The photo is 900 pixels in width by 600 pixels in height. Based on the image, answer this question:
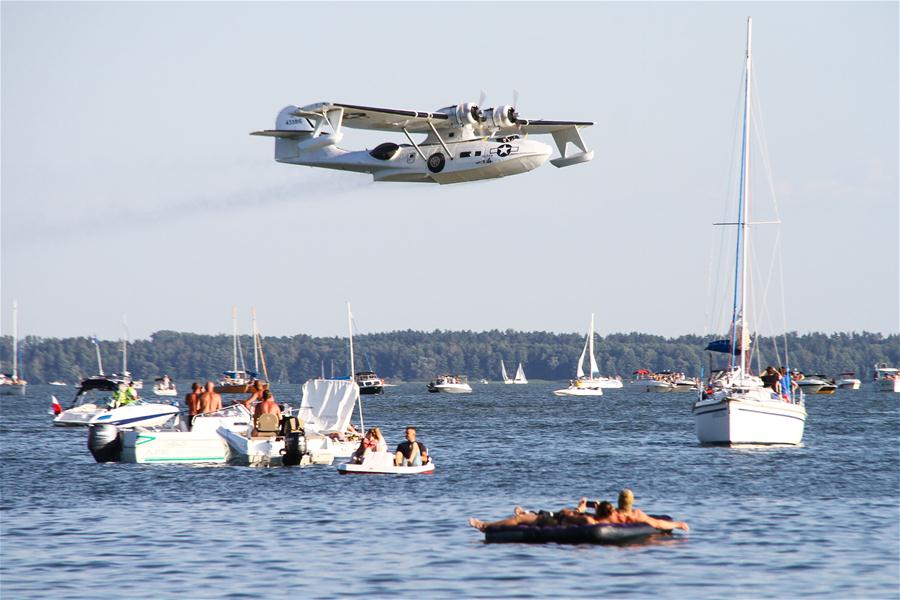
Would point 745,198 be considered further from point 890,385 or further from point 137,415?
point 890,385

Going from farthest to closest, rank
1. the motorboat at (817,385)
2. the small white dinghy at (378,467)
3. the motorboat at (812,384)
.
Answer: the motorboat at (817,385) < the motorboat at (812,384) < the small white dinghy at (378,467)

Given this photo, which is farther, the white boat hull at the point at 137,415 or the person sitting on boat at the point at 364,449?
the white boat hull at the point at 137,415

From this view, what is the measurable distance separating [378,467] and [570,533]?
37.9 ft

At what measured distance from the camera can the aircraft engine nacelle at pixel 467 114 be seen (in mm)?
39500

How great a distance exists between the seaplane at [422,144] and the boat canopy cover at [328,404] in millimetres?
Result: 7174

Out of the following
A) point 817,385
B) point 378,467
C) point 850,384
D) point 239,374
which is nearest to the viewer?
point 378,467

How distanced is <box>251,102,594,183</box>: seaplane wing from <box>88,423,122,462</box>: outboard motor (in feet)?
33.8

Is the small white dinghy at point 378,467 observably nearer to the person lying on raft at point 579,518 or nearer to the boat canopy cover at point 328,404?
the boat canopy cover at point 328,404

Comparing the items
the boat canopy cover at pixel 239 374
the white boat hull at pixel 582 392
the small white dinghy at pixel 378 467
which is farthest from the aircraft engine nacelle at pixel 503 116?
the white boat hull at pixel 582 392

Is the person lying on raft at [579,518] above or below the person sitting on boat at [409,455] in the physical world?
below

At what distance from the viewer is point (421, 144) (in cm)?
4025

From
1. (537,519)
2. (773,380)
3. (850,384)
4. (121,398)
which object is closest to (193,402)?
(121,398)

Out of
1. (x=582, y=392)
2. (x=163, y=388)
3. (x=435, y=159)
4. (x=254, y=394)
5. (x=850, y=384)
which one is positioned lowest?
(x=850, y=384)

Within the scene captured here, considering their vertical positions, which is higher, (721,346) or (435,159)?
(435,159)
